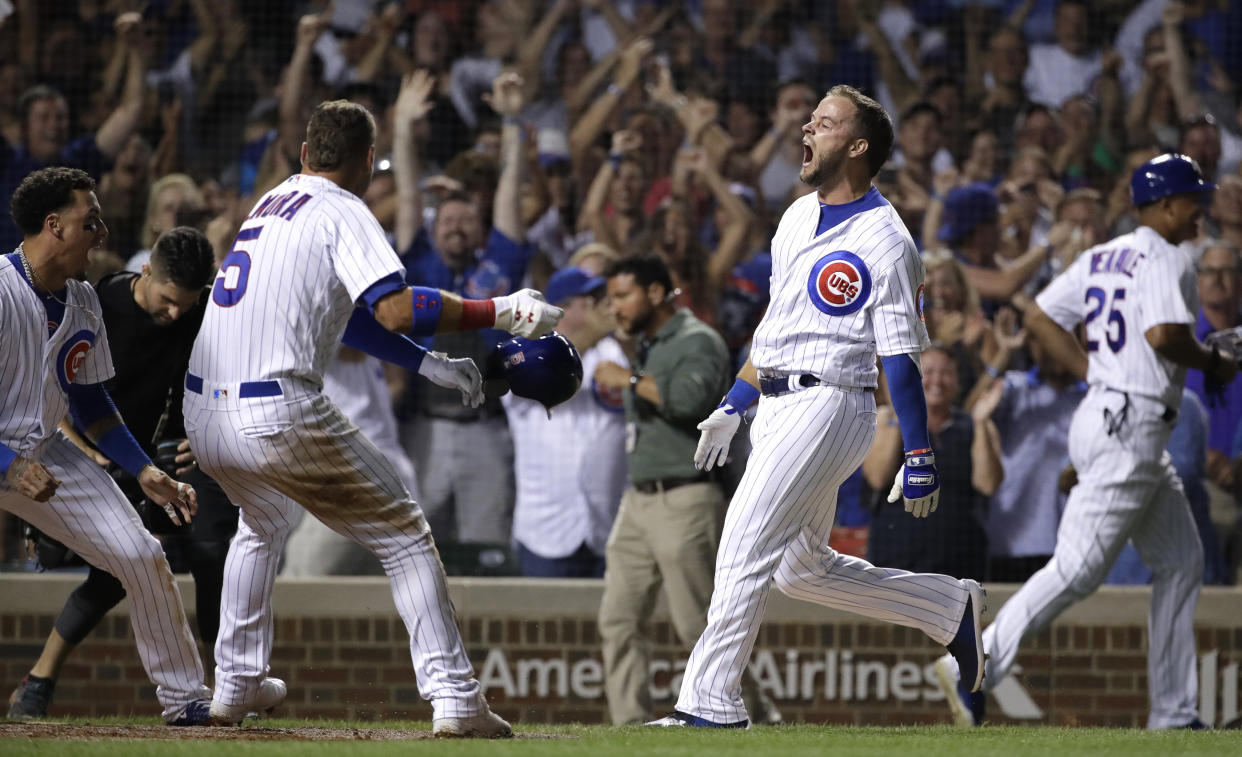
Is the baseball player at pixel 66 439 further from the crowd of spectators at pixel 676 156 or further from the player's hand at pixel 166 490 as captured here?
the crowd of spectators at pixel 676 156

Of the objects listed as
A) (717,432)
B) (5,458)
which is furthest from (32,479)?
(717,432)

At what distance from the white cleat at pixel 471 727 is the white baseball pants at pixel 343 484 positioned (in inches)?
0.8

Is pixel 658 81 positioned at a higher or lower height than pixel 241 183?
higher

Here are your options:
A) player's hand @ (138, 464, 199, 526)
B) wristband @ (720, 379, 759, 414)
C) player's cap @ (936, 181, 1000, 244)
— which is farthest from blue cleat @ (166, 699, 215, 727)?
player's cap @ (936, 181, 1000, 244)

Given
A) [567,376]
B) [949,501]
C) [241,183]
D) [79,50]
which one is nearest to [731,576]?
[567,376]

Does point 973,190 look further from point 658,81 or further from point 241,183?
point 241,183

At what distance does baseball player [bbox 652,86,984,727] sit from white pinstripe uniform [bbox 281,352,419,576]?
3.17 metres

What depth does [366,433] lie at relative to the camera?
7.50 meters

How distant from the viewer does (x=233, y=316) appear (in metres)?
4.29

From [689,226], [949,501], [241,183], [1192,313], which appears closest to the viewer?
[1192,313]

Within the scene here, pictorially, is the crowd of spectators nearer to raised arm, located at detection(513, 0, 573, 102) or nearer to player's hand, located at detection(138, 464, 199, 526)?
raised arm, located at detection(513, 0, 573, 102)

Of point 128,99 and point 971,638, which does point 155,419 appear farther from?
point 128,99

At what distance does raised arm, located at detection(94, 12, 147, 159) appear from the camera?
8289 millimetres

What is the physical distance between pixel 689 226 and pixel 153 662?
4.15m
